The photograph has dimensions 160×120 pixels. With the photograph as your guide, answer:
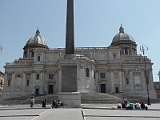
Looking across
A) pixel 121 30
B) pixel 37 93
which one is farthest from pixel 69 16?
pixel 121 30

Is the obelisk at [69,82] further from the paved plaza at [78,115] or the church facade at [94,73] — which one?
the church facade at [94,73]

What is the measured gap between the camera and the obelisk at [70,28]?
1970cm

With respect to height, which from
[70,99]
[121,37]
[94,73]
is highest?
[121,37]

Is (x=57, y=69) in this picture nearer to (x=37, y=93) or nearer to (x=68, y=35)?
(x=37, y=93)

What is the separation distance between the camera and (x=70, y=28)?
2002 centimetres

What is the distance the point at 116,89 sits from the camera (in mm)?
48656

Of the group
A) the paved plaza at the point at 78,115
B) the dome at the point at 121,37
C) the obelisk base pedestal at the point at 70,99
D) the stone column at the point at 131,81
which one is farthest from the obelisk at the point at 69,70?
the dome at the point at 121,37

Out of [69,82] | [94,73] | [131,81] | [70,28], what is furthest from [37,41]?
[69,82]

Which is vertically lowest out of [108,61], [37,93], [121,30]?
[37,93]

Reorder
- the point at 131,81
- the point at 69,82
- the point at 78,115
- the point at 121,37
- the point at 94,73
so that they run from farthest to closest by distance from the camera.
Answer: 1. the point at 121,37
2. the point at 131,81
3. the point at 94,73
4. the point at 69,82
5. the point at 78,115

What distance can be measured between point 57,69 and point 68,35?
95.5 ft

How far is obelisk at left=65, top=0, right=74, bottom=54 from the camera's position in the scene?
64.6ft

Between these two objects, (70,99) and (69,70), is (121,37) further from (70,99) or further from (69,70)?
(70,99)

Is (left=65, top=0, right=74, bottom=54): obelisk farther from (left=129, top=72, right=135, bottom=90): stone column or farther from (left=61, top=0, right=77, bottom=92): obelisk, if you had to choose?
(left=129, top=72, right=135, bottom=90): stone column
